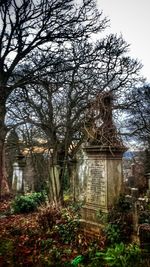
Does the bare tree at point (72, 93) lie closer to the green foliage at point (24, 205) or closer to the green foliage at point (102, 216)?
the green foliage at point (24, 205)

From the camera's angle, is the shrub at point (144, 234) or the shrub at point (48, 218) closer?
the shrub at point (144, 234)

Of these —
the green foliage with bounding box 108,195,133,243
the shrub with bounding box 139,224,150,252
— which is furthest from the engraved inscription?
the shrub with bounding box 139,224,150,252

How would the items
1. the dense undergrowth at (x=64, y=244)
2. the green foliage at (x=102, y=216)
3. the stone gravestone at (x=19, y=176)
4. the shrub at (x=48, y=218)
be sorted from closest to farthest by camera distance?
the dense undergrowth at (x=64, y=244)
the green foliage at (x=102, y=216)
the shrub at (x=48, y=218)
the stone gravestone at (x=19, y=176)

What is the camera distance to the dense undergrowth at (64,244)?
5832mm

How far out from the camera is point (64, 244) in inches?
293

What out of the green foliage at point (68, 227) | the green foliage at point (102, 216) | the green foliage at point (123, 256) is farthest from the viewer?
the green foliage at point (68, 227)

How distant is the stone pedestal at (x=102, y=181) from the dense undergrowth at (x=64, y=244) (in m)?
0.45

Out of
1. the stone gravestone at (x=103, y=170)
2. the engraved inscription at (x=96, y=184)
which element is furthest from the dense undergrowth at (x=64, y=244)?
the engraved inscription at (x=96, y=184)

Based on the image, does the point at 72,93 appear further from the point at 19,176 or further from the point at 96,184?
the point at 96,184

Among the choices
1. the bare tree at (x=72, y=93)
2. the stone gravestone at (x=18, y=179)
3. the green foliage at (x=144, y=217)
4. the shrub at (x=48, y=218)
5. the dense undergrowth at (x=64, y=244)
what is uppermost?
the bare tree at (x=72, y=93)

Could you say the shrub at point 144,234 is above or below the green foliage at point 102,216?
below

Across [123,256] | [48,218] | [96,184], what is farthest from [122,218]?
[48,218]

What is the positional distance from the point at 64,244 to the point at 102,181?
6.56 feet

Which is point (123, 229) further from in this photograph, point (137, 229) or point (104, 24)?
point (104, 24)
